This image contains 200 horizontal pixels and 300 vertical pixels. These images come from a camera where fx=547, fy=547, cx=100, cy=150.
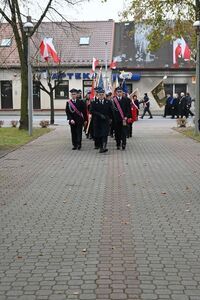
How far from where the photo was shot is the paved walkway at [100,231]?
198 inches

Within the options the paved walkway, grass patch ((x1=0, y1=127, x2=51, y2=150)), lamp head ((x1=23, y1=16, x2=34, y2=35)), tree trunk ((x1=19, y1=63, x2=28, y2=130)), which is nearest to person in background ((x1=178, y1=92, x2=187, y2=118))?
tree trunk ((x1=19, y1=63, x2=28, y2=130))

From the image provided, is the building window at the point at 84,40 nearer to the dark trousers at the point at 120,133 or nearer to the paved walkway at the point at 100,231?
the dark trousers at the point at 120,133

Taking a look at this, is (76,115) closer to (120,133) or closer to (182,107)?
(120,133)

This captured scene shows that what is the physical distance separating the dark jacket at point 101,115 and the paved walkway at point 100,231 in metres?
2.82

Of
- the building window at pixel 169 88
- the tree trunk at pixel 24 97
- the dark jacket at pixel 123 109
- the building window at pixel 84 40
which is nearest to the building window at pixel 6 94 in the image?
the building window at pixel 84 40

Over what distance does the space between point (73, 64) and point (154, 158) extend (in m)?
36.8

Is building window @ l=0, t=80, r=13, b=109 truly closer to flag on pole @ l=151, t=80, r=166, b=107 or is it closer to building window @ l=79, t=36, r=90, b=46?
building window @ l=79, t=36, r=90, b=46

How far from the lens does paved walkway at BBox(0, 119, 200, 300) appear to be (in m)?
5.02

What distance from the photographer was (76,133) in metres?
17.7

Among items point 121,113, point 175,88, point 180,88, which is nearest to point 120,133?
point 121,113

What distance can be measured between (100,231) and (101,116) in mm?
9890

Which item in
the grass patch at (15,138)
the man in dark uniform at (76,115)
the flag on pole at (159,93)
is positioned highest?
the flag on pole at (159,93)

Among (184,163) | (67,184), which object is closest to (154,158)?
(184,163)

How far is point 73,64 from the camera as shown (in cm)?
5081
